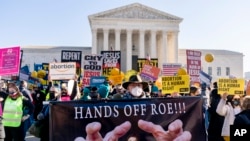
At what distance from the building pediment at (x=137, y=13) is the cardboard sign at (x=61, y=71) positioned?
56407mm

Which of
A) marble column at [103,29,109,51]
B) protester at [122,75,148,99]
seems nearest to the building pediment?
marble column at [103,29,109,51]

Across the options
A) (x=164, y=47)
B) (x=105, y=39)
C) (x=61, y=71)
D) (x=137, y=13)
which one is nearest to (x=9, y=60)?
(x=61, y=71)

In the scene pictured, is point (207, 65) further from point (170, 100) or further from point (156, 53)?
point (170, 100)

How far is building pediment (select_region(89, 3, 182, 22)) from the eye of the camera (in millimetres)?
67312

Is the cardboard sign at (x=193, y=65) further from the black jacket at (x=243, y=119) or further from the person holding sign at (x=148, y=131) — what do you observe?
the black jacket at (x=243, y=119)

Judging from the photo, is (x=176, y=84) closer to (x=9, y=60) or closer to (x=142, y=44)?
(x=9, y=60)

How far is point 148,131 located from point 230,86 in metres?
3.46

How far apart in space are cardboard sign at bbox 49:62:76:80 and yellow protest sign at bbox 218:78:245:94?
15.7 feet

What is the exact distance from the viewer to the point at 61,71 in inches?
442

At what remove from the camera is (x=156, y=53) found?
70062mm

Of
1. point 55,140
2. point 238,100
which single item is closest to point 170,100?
point 55,140

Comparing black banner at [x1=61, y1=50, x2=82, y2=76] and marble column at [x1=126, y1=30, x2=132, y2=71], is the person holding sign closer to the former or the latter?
black banner at [x1=61, y1=50, x2=82, y2=76]

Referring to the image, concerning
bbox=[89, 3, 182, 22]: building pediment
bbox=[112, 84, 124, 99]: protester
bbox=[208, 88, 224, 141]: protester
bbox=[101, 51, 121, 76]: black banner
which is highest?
bbox=[89, 3, 182, 22]: building pediment

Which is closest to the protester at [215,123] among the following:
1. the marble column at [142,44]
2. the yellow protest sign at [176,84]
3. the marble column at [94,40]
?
the yellow protest sign at [176,84]
